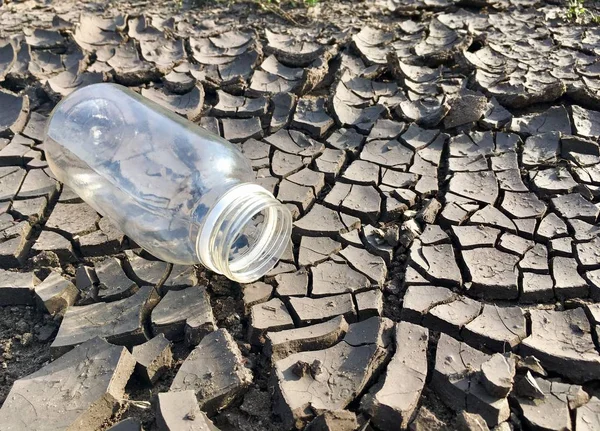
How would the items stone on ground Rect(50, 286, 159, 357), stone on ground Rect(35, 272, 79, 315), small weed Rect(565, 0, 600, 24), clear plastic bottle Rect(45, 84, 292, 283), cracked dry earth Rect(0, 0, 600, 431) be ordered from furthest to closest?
small weed Rect(565, 0, 600, 24), stone on ground Rect(35, 272, 79, 315), stone on ground Rect(50, 286, 159, 357), clear plastic bottle Rect(45, 84, 292, 283), cracked dry earth Rect(0, 0, 600, 431)

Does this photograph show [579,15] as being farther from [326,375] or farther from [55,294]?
[55,294]

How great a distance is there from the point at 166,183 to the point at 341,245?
781 millimetres

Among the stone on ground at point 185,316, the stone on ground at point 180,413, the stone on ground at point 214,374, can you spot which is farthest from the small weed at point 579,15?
the stone on ground at point 180,413

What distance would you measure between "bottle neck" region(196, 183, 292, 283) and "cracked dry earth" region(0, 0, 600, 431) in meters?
0.12

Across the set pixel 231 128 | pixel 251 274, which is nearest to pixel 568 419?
pixel 251 274

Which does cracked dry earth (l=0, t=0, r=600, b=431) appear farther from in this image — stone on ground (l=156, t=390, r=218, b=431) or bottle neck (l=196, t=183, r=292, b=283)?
bottle neck (l=196, t=183, r=292, b=283)

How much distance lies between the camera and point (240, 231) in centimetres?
239

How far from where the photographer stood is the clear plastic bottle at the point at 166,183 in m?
2.28

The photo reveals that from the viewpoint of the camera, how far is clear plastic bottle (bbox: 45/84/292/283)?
7.49 ft

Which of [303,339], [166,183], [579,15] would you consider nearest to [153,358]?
[303,339]

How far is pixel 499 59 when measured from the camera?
12.7ft

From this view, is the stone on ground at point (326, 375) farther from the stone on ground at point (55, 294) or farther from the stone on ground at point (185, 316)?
the stone on ground at point (55, 294)

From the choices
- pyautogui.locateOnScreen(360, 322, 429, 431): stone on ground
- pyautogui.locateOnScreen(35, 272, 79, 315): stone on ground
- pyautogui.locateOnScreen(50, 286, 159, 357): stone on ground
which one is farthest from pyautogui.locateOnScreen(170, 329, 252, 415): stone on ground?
pyautogui.locateOnScreen(35, 272, 79, 315): stone on ground

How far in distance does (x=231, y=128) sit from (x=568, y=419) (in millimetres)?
2194
